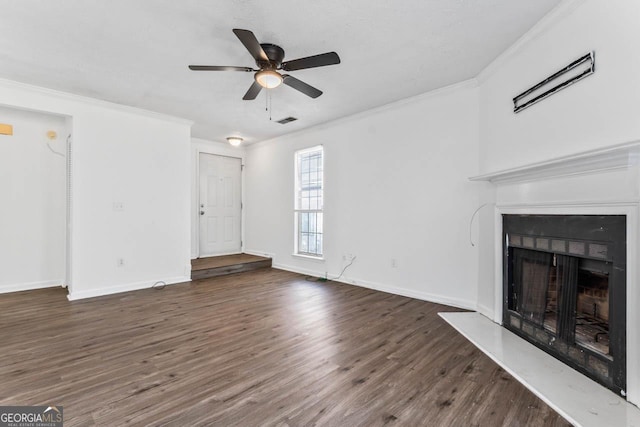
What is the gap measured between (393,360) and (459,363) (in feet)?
1.64

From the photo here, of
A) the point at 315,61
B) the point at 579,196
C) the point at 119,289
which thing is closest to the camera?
the point at 579,196

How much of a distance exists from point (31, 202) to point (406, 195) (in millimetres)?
5438

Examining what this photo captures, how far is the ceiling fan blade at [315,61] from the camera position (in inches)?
91.0

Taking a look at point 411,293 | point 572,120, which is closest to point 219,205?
point 411,293

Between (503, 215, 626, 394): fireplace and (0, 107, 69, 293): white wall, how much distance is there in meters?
6.02

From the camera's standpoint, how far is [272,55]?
2646mm

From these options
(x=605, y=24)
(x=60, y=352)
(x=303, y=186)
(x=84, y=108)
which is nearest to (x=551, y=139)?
(x=605, y=24)

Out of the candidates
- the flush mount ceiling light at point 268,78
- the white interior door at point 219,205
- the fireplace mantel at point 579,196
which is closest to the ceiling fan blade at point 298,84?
the flush mount ceiling light at point 268,78

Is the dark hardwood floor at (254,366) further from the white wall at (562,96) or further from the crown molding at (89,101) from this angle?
the crown molding at (89,101)

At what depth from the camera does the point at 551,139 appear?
2.37 metres

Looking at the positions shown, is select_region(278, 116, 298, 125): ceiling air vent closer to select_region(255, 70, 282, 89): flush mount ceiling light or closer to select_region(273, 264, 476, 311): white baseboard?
select_region(255, 70, 282, 89): flush mount ceiling light

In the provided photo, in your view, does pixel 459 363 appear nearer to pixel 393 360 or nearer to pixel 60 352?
pixel 393 360

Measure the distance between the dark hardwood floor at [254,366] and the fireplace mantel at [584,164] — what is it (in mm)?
1536

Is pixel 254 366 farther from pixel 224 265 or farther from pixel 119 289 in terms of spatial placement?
pixel 224 265
